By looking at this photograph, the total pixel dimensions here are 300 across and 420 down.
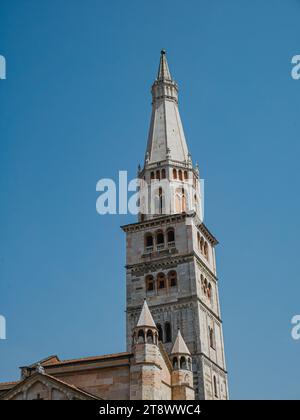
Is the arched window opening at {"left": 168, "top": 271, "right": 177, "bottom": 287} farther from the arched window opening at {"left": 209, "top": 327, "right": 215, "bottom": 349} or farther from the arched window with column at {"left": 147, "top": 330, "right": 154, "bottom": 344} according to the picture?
the arched window with column at {"left": 147, "top": 330, "right": 154, "bottom": 344}

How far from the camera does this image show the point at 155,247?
56781mm

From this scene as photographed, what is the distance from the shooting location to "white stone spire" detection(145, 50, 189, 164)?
62.0 metres

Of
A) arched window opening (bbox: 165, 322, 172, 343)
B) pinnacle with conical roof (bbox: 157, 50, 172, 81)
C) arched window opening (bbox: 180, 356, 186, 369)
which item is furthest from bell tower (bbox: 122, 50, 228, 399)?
arched window opening (bbox: 180, 356, 186, 369)

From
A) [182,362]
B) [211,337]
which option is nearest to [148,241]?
[211,337]

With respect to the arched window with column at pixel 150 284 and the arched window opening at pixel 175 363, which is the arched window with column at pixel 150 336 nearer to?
the arched window opening at pixel 175 363

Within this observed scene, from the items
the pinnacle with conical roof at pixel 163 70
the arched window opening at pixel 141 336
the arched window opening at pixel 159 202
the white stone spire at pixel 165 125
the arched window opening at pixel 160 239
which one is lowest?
the arched window opening at pixel 141 336

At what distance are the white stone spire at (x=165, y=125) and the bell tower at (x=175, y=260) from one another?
0.12 meters

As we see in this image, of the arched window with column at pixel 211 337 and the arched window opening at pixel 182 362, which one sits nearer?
the arched window opening at pixel 182 362

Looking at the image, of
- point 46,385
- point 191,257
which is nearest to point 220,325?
Result: point 191,257

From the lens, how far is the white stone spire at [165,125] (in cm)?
6203

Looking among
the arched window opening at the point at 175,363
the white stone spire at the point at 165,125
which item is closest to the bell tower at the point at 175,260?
the white stone spire at the point at 165,125

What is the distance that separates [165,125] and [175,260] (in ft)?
52.5
